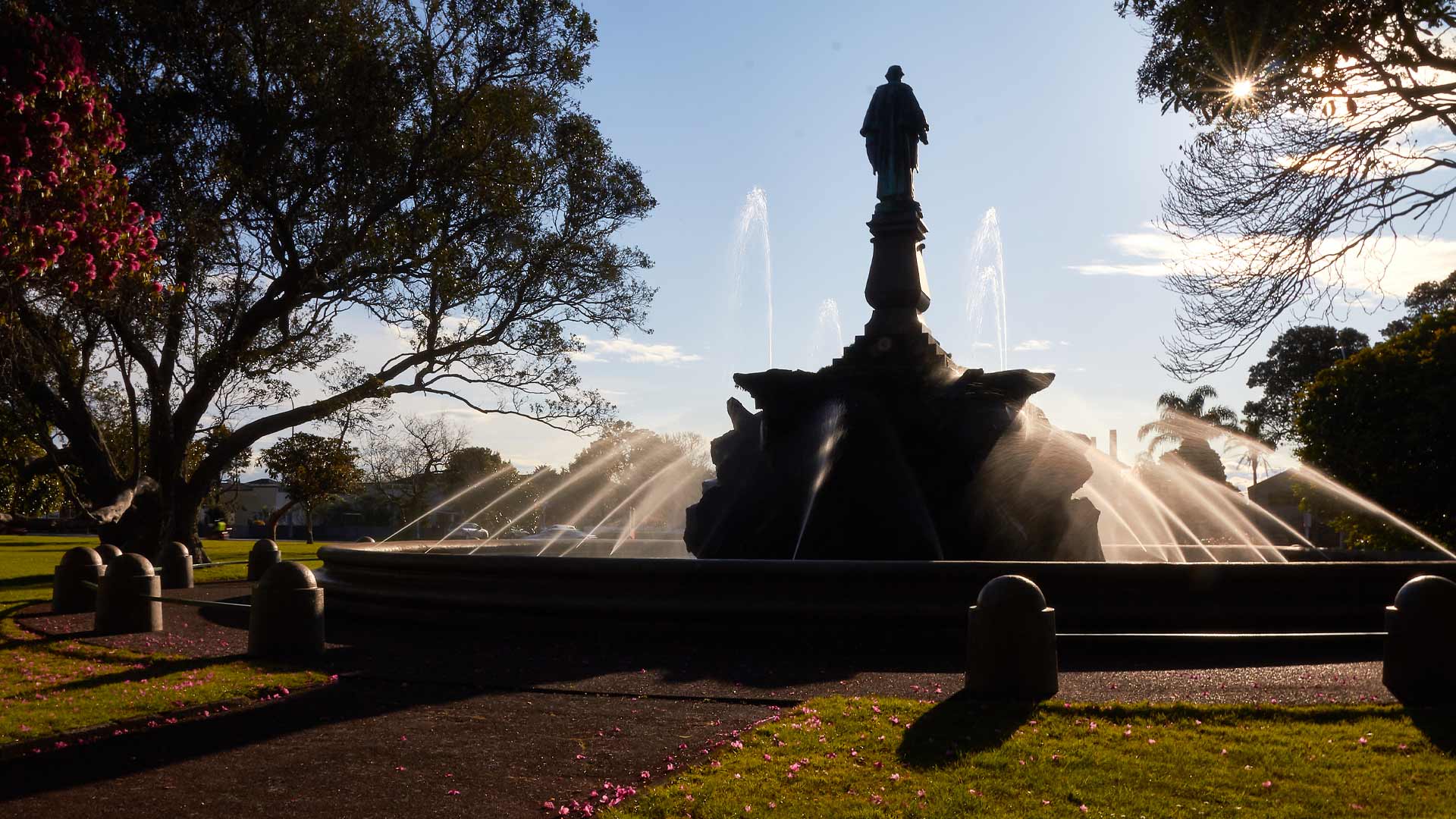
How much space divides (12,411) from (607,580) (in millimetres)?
16369

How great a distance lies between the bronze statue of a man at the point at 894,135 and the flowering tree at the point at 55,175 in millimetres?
9557

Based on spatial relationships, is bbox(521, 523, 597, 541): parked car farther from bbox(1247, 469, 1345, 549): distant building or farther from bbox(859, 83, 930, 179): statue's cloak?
bbox(1247, 469, 1345, 549): distant building

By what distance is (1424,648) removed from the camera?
276 inches

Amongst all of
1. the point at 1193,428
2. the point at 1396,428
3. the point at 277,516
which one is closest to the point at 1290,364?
the point at 1193,428

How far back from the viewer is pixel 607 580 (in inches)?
400

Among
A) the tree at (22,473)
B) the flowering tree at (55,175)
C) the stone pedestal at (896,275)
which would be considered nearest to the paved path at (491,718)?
the flowering tree at (55,175)

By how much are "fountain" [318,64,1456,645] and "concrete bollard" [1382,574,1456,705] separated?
7.50 feet

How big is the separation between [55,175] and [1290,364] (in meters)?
61.7

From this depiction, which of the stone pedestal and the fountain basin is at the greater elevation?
the stone pedestal

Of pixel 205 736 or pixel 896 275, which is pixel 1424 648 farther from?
pixel 896 275

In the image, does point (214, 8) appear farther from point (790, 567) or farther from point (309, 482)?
point (309, 482)

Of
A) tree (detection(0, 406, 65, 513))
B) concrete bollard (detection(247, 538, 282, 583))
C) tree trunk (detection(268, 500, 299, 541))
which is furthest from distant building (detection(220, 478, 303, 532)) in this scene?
concrete bollard (detection(247, 538, 282, 583))

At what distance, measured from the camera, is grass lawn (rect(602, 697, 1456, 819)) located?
15.9 feet

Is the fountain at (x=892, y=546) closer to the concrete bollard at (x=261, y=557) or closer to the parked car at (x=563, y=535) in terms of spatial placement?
the concrete bollard at (x=261, y=557)
